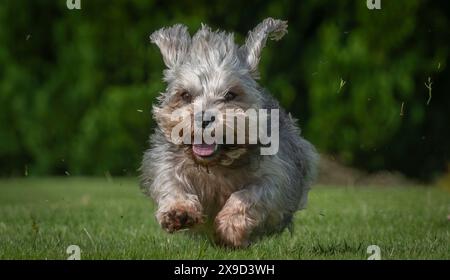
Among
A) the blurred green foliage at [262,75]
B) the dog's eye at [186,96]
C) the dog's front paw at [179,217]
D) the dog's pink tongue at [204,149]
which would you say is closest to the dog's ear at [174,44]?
the dog's eye at [186,96]

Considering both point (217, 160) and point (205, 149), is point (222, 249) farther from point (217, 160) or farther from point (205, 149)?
point (205, 149)

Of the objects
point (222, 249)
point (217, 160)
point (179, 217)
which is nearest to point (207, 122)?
point (217, 160)

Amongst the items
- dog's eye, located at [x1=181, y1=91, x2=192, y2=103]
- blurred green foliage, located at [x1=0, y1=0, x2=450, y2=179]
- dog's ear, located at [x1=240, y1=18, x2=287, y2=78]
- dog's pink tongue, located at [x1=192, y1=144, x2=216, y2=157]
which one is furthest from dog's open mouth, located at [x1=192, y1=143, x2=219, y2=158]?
blurred green foliage, located at [x1=0, y1=0, x2=450, y2=179]

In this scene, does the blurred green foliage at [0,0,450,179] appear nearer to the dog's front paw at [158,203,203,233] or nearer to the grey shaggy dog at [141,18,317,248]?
the grey shaggy dog at [141,18,317,248]

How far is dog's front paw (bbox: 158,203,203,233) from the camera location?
5.00 m

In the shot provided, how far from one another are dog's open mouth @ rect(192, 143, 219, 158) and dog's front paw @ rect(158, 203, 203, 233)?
30 centimetres

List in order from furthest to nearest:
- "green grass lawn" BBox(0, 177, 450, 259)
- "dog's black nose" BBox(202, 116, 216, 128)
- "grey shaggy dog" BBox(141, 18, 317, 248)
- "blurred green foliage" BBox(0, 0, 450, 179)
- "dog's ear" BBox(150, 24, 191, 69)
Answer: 1. "blurred green foliage" BBox(0, 0, 450, 179)
2. "dog's ear" BBox(150, 24, 191, 69)
3. "green grass lawn" BBox(0, 177, 450, 259)
4. "grey shaggy dog" BBox(141, 18, 317, 248)
5. "dog's black nose" BBox(202, 116, 216, 128)

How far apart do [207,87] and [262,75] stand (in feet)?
18.3

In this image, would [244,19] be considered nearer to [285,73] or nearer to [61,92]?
[285,73]

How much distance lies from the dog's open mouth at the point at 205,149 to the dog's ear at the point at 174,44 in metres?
0.67

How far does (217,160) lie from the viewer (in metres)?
5.12

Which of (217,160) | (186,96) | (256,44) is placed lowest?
(217,160)

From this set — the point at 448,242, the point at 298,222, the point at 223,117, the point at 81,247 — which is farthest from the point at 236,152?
the point at 298,222
